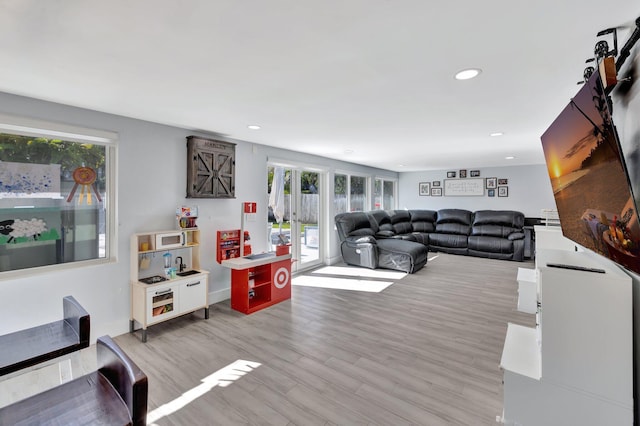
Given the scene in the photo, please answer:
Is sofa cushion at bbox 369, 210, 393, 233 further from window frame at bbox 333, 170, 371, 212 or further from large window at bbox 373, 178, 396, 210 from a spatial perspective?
large window at bbox 373, 178, 396, 210

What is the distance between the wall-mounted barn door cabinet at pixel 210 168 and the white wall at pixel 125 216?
0.12 metres

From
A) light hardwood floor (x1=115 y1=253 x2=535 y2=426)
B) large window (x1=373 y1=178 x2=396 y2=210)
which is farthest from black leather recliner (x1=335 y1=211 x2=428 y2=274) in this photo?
large window (x1=373 y1=178 x2=396 y2=210)

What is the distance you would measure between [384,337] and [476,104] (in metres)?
2.39

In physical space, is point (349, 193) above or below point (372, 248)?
above

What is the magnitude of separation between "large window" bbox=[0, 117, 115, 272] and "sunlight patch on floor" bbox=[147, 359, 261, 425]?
1784 mm

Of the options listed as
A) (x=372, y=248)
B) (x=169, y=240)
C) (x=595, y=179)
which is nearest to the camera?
(x=595, y=179)

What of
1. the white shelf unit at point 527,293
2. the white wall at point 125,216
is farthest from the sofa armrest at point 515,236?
the white wall at point 125,216

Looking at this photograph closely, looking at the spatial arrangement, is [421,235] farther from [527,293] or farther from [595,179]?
[595,179]

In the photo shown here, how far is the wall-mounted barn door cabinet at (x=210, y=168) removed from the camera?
3500 mm

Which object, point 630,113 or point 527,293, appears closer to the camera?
point 630,113

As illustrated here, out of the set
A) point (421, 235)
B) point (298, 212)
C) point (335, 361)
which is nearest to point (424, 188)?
point (421, 235)

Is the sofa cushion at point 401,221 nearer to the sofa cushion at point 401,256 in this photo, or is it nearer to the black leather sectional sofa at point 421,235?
the black leather sectional sofa at point 421,235

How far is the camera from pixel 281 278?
3.98 m

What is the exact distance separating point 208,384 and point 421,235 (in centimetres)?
646
